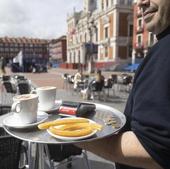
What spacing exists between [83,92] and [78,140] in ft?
31.1

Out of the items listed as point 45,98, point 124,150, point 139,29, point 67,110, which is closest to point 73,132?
point 124,150

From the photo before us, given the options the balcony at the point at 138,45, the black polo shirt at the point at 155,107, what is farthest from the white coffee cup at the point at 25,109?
the balcony at the point at 138,45

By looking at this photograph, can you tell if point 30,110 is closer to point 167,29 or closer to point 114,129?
point 114,129

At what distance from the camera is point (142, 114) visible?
2.86 ft

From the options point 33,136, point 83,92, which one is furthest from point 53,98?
point 83,92

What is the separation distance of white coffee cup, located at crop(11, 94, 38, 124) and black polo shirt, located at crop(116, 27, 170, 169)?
1.84 feet

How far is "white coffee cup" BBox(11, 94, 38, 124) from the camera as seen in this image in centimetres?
127

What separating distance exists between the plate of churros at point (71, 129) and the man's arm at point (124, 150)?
46 mm

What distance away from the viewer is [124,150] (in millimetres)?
927

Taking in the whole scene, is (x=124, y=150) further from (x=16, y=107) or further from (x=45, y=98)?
(x=45, y=98)

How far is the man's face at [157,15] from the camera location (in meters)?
1.03

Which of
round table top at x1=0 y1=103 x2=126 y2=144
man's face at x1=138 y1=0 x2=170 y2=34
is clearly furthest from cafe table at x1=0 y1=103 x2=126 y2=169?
man's face at x1=138 y1=0 x2=170 y2=34

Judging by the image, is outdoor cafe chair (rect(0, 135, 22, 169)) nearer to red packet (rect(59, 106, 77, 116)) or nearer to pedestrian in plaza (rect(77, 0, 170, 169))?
red packet (rect(59, 106, 77, 116))

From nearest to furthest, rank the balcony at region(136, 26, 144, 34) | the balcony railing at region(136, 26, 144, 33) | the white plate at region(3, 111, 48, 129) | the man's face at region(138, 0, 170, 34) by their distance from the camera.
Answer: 1. the man's face at region(138, 0, 170, 34)
2. the white plate at region(3, 111, 48, 129)
3. the balcony railing at region(136, 26, 144, 33)
4. the balcony at region(136, 26, 144, 34)
